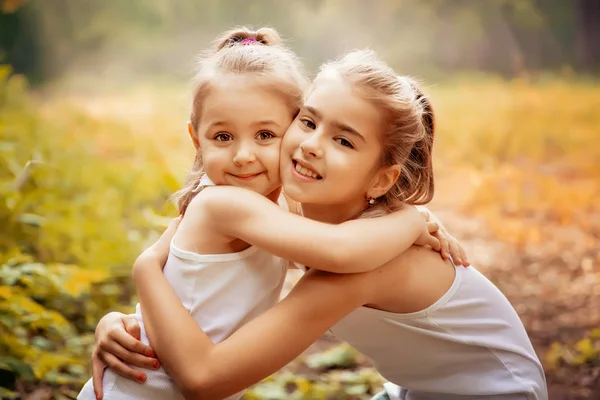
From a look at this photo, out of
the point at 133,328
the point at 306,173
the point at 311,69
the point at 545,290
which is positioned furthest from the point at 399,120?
the point at 545,290

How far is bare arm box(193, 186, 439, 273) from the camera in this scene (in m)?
1.28

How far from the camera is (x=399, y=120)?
1416mm

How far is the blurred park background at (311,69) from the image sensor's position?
2576mm

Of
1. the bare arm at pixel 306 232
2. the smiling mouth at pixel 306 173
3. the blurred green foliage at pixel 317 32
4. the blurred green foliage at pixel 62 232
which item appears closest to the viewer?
the bare arm at pixel 306 232

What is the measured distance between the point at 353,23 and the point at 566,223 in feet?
7.50

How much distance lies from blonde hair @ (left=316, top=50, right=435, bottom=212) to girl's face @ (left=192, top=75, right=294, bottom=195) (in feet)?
0.53

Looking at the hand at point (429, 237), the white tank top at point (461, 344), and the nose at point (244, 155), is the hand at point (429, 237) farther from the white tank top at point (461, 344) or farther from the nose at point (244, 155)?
the nose at point (244, 155)

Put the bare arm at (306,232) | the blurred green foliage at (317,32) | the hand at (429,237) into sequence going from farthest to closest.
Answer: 1. the blurred green foliage at (317,32)
2. the hand at (429,237)
3. the bare arm at (306,232)

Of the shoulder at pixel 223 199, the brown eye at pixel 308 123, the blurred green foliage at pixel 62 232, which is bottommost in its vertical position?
the blurred green foliage at pixel 62 232

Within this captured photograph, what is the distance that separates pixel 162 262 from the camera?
1.48 metres

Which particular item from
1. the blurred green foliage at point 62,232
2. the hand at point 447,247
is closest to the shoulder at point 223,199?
the hand at point 447,247

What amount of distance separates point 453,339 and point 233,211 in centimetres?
58

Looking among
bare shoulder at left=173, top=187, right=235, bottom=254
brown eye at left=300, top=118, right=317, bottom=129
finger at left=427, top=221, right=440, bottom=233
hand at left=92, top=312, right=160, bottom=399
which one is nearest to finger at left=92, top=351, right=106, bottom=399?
hand at left=92, top=312, right=160, bottom=399

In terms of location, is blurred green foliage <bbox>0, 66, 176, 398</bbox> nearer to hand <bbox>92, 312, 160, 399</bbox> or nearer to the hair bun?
hand <bbox>92, 312, 160, 399</bbox>
